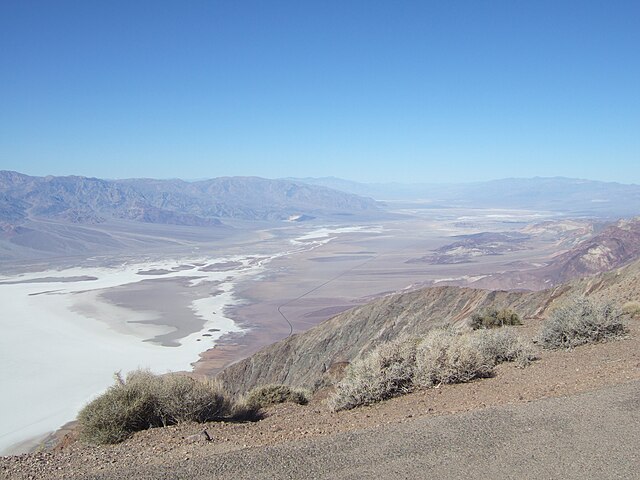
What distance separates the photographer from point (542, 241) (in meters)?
126

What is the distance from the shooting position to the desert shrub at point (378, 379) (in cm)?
810

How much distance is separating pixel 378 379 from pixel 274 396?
3144 mm

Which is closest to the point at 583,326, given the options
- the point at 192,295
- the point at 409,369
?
the point at 409,369

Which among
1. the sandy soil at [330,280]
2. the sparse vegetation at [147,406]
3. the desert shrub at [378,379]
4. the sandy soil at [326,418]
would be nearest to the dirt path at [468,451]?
the sandy soil at [326,418]

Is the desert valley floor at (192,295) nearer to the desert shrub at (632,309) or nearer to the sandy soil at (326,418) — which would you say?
the sandy soil at (326,418)

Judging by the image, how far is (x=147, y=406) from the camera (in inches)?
302

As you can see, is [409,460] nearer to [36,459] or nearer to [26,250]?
[36,459]

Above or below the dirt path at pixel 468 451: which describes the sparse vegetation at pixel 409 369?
below

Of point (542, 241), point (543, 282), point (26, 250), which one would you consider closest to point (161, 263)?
point (26, 250)

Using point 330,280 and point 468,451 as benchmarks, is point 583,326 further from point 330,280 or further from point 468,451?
point 330,280

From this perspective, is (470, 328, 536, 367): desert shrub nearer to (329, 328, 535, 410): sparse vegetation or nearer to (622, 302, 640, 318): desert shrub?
(329, 328, 535, 410): sparse vegetation

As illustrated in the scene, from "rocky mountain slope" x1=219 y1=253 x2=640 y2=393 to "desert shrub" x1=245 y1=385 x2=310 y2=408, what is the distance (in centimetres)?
1504

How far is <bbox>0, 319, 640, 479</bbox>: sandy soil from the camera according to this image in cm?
596

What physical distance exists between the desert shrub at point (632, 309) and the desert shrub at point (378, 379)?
7477 mm
